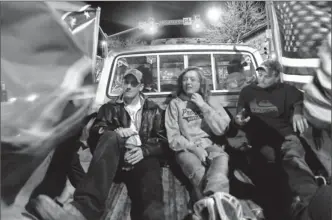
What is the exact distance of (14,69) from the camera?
1293 millimetres

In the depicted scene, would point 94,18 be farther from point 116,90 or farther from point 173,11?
point 116,90

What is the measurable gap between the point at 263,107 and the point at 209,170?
71 centimetres

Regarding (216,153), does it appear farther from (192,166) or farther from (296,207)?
(296,207)

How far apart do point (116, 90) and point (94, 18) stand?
1312 mm

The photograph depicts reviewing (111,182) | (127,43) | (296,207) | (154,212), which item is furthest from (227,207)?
(127,43)

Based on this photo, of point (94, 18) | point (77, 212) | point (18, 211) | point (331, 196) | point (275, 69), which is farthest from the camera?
point (275, 69)

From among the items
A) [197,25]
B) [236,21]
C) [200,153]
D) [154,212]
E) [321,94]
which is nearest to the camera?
[321,94]

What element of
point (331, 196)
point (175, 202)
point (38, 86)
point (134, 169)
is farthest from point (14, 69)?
point (331, 196)

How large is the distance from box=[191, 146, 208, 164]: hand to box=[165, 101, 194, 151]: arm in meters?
0.05

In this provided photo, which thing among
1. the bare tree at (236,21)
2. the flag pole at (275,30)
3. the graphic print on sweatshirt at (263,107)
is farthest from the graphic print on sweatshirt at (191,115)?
the bare tree at (236,21)

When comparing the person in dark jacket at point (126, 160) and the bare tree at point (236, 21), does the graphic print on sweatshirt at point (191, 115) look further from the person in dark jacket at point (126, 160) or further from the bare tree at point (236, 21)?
the bare tree at point (236, 21)

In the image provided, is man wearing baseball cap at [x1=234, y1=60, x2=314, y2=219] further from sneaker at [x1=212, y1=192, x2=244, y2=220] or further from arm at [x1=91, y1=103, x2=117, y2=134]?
arm at [x1=91, y1=103, x2=117, y2=134]

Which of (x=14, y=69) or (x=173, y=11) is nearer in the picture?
(x=14, y=69)

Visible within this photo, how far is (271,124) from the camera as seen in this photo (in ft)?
6.65
